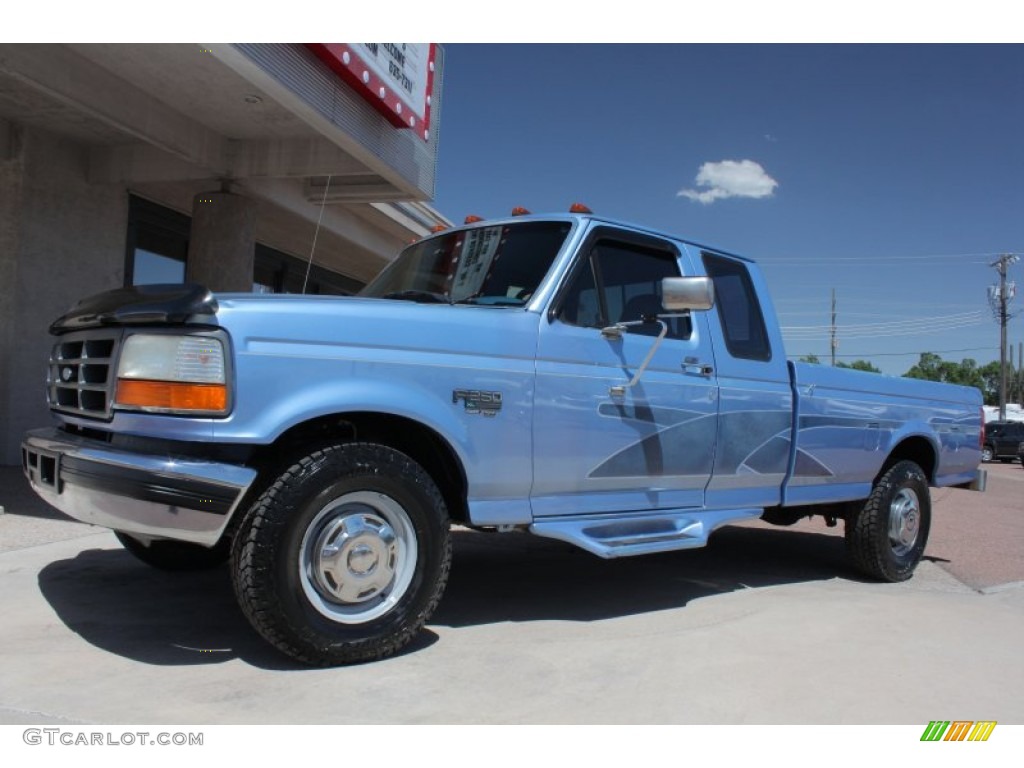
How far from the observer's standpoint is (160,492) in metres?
2.79

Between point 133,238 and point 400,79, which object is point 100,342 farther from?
point 133,238

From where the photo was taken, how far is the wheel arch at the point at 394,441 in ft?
10.5

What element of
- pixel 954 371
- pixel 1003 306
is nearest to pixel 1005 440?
pixel 1003 306

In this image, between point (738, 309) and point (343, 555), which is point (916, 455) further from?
point (343, 555)

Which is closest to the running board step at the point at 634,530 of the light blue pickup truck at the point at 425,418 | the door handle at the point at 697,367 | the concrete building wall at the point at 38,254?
the light blue pickup truck at the point at 425,418

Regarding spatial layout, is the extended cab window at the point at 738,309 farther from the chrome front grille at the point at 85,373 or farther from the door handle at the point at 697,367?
the chrome front grille at the point at 85,373

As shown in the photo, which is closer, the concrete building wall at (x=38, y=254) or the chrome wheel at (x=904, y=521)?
the chrome wheel at (x=904, y=521)

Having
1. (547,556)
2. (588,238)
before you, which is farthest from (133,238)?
(588,238)

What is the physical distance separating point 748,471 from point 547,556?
1.79m

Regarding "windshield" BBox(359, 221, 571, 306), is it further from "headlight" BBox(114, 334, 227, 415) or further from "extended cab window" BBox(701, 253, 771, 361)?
A: "headlight" BBox(114, 334, 227, 415)

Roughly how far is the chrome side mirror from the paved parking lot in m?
1.58

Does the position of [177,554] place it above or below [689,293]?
below

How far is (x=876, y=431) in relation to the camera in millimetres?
5523

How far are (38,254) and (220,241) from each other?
206 centimetres
